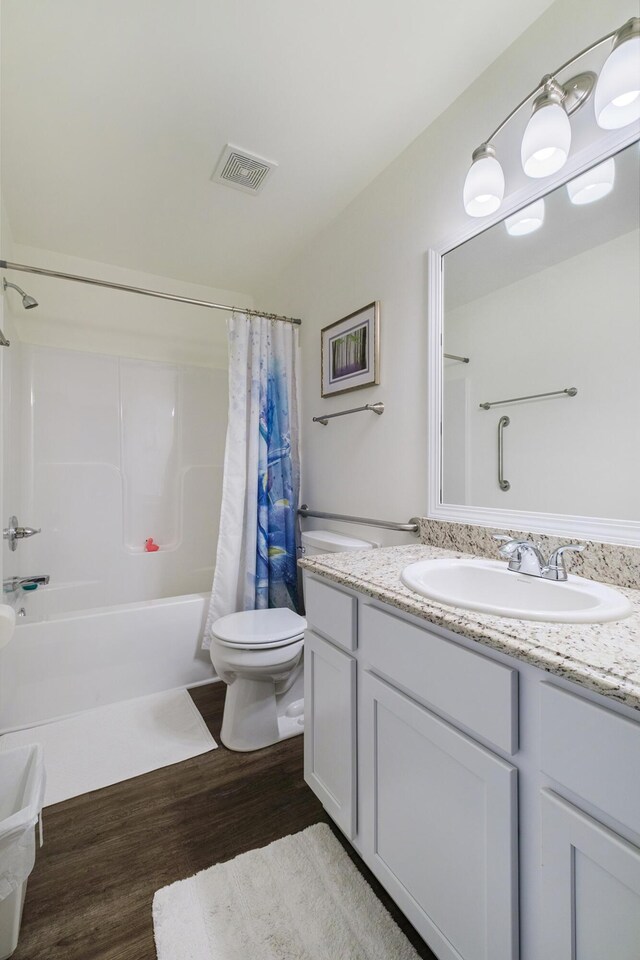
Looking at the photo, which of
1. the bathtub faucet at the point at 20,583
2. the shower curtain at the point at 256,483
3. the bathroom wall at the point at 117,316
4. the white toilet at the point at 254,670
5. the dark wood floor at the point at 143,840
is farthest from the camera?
the bathroom wall at the point at 117,316

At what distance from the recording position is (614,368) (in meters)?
0.99

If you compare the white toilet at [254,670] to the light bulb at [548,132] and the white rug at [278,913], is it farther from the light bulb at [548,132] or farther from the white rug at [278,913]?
the light bulb at [548,132]

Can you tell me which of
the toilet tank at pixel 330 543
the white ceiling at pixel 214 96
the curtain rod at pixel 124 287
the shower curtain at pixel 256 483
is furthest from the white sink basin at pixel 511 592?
the curtain rod at pixel 124 287

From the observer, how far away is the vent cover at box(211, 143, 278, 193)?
1641mm

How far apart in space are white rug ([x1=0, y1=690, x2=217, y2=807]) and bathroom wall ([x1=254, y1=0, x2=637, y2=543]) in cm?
114

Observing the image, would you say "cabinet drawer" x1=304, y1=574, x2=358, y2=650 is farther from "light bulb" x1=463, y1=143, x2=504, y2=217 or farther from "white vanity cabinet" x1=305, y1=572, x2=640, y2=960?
"light bulb" x1=463, y1=143, x2=504, y2=217

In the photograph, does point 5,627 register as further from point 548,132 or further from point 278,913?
point 548,132

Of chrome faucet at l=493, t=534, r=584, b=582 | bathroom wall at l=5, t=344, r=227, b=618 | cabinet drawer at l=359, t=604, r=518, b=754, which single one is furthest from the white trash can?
bathroom wall at l=5, t=344, r=227, b=618

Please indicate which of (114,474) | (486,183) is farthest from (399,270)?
(114,474)

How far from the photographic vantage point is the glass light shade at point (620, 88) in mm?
842

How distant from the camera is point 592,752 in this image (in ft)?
1.81

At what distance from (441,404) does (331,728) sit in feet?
3.62

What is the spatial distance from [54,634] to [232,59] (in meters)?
2.23

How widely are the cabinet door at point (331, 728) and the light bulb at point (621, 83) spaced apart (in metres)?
1.42
